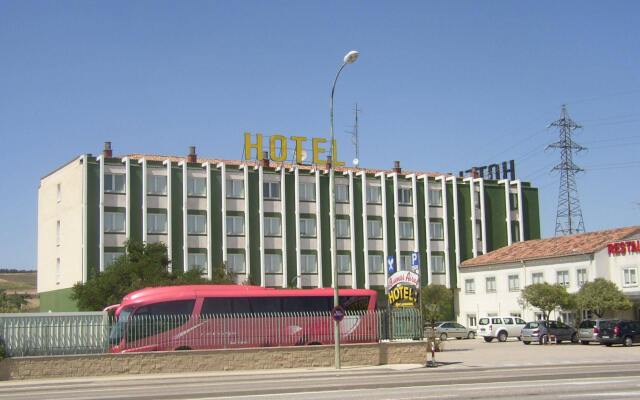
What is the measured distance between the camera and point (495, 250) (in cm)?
7494

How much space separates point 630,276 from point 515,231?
22099 mm

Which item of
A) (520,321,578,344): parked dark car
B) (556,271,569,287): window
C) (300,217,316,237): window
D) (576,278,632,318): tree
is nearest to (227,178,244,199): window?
(300,217,316,237): window

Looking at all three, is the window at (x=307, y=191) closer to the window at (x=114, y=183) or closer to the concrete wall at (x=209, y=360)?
the window at (x=114, y=183)

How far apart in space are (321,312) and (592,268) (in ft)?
103

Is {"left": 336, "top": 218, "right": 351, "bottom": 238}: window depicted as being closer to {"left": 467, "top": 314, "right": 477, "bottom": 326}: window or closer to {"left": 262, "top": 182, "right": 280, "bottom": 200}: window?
{"left": 262, "top": 182, "right": 280, "bottom": 200}: window

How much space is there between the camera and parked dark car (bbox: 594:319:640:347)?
4681cm

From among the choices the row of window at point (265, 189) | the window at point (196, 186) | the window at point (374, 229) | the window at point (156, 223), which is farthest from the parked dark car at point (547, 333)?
the window at point (156, 223)

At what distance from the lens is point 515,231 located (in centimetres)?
7831

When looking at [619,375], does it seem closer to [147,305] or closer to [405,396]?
[405,396]

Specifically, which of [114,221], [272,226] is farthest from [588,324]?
[114,221]

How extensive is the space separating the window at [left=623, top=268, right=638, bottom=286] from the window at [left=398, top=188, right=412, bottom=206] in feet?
72.8

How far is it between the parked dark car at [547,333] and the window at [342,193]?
23.3 meters

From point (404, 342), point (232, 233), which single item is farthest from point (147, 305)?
point (232, 233)

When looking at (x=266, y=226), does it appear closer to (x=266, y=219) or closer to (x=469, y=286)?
(x=266, y=219)
